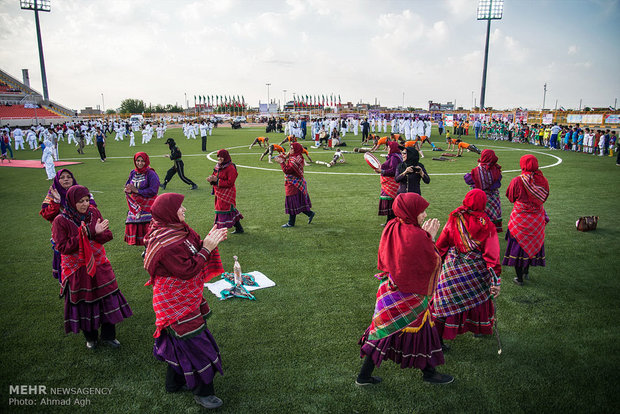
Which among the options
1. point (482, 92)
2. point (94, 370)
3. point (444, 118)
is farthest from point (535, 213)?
point (482, 92)

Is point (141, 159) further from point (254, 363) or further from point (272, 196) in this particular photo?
point (272, 196)

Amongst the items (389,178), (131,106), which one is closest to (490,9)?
(389,178)

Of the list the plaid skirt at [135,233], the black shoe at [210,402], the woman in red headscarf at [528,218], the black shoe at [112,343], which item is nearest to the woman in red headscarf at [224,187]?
the plaid skirt at [135,233]

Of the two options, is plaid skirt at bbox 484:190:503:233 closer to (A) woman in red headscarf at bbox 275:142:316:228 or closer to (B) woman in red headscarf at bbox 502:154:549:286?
(B) woman in red headscarf at bbox 502:154:549:286

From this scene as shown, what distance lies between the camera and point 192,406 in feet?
11.6

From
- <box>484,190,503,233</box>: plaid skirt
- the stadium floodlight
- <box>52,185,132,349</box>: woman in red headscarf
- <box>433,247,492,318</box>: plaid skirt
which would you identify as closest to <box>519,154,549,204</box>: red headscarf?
<box>484,190,503,233</box>: plaid skirt

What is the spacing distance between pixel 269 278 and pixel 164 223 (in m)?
3.18

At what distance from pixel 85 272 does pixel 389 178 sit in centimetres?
603

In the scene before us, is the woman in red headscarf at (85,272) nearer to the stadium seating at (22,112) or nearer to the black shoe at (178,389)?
the black shoe at (178,389)

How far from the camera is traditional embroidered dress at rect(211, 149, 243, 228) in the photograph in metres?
7.65

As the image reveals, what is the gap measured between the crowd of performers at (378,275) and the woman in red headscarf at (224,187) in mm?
3031

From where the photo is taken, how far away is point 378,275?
372 centimetres

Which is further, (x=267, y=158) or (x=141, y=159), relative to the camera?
(x=267, y=158)

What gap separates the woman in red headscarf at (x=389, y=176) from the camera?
808 cm
